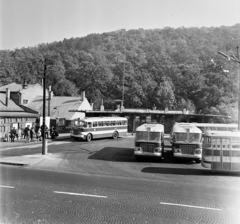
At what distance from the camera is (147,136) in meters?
19.4

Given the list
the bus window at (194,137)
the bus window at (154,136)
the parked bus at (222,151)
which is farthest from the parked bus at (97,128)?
the parked bus at (222,151)

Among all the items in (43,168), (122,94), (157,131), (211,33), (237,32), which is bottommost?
(43,168)

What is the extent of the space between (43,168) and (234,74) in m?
44.3

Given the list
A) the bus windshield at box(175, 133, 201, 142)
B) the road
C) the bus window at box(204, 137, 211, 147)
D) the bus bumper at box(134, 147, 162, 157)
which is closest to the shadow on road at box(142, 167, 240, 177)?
the road

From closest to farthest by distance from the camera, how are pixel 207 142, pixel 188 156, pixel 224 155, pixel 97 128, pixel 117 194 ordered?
pixel 117 194 < pixel 224 155 < pixel 207 142 < pixel 188 156 < pixel 97 128

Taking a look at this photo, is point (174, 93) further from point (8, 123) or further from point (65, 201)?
point (65, 201)

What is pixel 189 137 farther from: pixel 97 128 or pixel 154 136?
pixel 97 128

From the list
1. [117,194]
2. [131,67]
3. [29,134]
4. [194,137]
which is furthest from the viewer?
[131,67]

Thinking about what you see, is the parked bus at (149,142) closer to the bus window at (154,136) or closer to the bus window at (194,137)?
the bus window at (154,136)

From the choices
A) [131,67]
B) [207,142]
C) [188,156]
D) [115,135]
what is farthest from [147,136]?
[131,67]

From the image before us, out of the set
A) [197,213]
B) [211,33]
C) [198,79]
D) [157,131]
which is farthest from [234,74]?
[197,213]

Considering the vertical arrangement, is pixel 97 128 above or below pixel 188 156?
above

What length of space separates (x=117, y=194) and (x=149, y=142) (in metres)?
8.94

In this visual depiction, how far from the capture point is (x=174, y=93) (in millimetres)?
71625
